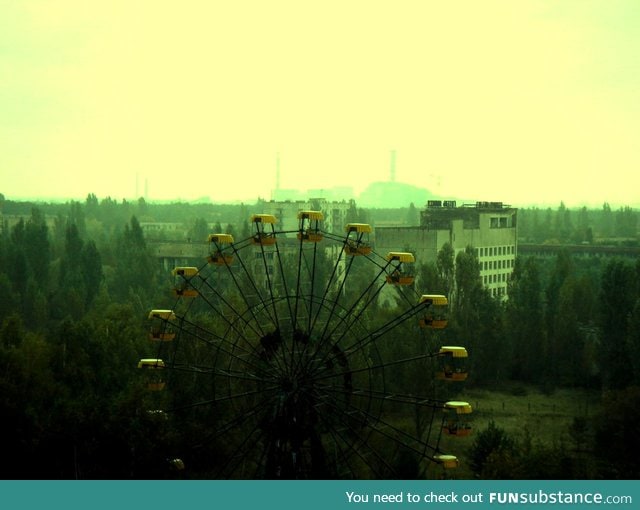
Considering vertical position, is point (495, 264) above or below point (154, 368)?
above

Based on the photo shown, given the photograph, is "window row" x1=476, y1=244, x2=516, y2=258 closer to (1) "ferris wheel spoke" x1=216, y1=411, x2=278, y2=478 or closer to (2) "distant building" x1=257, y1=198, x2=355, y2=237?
(2) "distant building" x1=257, y1=198, x2=355, y2=237

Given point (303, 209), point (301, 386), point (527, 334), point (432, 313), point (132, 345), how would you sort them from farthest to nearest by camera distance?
point (303, 209) → point (527, 334) → point (132, 345) → point (432, 313) → point (301, 386)

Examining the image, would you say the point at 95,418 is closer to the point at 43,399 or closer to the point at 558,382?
the point at 43,399

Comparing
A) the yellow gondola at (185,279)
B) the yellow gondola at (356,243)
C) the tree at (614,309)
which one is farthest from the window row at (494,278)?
the yellow gondola at (185,279)

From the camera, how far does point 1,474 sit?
13.4 metres

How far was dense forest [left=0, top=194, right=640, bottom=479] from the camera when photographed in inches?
538

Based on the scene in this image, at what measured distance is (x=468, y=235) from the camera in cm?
3309

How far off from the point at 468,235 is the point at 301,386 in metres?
22.4

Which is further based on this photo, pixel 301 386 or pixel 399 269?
pixel 399 269

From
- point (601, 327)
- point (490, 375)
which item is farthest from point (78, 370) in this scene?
point (601, 327)

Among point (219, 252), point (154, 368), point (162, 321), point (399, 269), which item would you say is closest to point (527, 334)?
point (399, 269)

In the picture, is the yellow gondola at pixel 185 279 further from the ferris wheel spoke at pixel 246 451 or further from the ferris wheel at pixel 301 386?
the ferris wheel spoke at pixel 246 451

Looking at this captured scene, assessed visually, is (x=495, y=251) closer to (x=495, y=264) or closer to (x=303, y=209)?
(x=495, y=264)

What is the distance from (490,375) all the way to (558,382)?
1.55 meters
